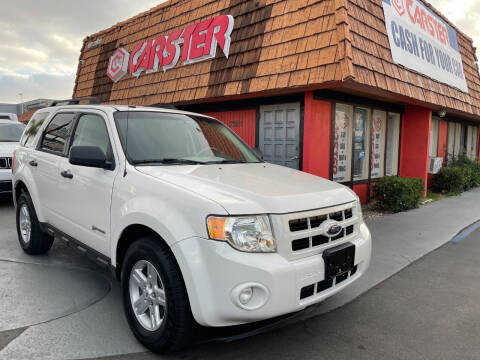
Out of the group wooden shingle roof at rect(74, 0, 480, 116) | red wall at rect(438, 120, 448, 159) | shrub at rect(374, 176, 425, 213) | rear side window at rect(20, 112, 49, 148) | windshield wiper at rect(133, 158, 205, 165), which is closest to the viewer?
windshield wiper at rect(133, 158, 205, 165)

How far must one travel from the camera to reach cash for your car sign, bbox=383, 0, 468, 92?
27.7 feet

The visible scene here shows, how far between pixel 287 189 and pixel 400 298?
206cm

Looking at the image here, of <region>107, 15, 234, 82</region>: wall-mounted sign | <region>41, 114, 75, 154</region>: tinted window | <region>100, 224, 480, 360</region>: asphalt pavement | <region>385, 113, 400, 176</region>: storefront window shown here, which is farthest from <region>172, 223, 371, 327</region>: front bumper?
<region>385, 113, 400, 176</region>: storefront window

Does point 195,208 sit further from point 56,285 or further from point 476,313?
point 476,313

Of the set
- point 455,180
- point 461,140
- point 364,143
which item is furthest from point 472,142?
point 364,143

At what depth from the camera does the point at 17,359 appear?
2.70 m

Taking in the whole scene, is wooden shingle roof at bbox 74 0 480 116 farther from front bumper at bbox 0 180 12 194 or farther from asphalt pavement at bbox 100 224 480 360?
front bumper at bbox 0 180 12 194

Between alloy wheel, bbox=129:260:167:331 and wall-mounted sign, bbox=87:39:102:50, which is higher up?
wall-mounted sign, bbox=87:39:102:50

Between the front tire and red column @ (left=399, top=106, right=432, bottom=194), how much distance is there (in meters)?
9.67

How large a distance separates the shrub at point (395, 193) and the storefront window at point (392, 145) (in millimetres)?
2235

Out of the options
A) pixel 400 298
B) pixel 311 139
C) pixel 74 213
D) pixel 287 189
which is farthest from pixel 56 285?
pixel 311 139

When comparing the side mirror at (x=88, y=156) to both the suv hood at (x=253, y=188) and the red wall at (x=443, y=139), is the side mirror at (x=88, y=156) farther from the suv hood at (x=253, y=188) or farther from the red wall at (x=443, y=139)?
the red wall at (x=443, y=139)

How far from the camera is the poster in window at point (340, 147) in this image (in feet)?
28.6

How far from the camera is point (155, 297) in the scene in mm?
2725
